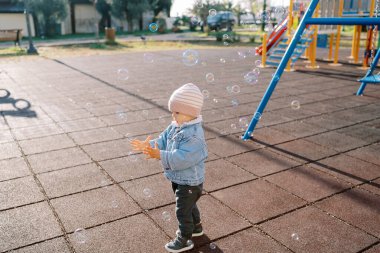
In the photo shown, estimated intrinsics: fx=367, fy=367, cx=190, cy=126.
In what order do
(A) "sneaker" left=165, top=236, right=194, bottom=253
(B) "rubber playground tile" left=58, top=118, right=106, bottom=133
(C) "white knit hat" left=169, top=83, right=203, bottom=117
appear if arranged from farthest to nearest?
(B) "rubber playground tile" left=58, top=118, right=106, bottom=133 → (A) "sneaker" left=165, top=236, right=194, bottom=253 → (C) "white knit hat" left=169, top=83, right=203, bottom=117

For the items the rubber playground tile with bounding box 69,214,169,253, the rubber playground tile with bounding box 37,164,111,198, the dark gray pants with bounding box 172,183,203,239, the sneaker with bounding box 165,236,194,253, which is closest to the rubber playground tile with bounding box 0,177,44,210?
the rubber playground tile with bounding box 37,164,111,198

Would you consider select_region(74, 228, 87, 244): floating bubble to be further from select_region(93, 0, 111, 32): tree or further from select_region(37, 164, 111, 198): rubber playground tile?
select_region(93, 0, 111, 32): tree

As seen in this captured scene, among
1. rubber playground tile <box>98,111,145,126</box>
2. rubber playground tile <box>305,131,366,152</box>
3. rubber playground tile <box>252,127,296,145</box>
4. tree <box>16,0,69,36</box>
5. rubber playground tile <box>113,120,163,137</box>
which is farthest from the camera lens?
tree <box>16,0,69,36</box>

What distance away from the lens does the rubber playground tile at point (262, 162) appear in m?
4.94

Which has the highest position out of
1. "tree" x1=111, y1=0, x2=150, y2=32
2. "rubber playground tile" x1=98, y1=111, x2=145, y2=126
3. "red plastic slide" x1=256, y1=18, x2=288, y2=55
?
"tree" x1=111, y1=0, x2=150, y2=32

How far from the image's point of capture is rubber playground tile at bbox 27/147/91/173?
16.5ft

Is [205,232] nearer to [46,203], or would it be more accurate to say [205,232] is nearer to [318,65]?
[46,203]

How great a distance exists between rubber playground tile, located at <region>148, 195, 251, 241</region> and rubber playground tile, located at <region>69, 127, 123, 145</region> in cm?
262

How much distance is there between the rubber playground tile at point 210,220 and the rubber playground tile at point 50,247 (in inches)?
35.2

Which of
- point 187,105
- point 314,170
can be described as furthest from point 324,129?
point 187,105

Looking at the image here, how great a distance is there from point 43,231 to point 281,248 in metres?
2.24

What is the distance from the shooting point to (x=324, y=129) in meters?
6.76

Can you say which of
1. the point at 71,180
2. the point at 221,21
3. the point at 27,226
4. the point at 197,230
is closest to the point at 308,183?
the point at 197,230

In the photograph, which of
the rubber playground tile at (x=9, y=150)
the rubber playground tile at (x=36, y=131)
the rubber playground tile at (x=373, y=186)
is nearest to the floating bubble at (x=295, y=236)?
the rubber playground tile at (x=373, y=186)
